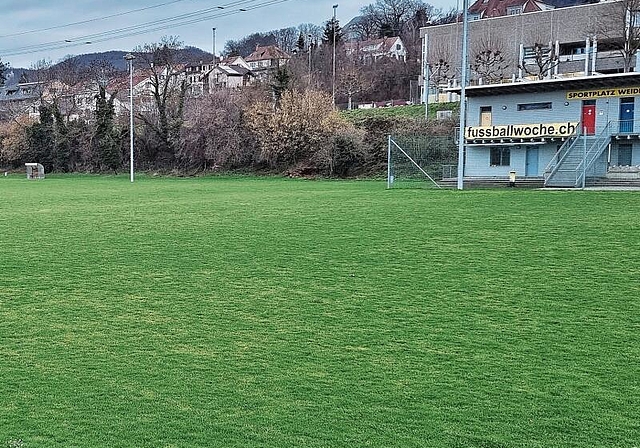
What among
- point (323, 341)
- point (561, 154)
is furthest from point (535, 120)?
point (323, 341)

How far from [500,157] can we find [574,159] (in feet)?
20.4

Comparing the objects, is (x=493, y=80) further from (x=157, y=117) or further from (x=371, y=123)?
(x=157, y=117)

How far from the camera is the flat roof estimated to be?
3553 centimetres

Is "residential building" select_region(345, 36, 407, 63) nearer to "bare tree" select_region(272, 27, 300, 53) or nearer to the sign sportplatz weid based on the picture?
"bare tree" select_region(272, 27, 300, 53)

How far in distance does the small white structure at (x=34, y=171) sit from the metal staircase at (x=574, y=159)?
138 feet

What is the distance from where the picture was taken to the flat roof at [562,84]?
35.5m

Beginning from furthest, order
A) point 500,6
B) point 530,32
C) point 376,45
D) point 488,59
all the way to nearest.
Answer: point 376,45, point 500,6, point 530,32, point 488,59

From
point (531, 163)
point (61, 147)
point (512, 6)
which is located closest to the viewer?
point (531, 163)

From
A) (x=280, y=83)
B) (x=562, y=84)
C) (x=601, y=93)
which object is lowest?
(x=601, y=93)

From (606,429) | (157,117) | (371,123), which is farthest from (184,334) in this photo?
(157,117)

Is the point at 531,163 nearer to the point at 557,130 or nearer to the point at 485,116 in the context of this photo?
the point at 557,130

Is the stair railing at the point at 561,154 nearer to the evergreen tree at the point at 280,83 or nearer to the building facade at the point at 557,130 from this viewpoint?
the building facade at the point at 557,130

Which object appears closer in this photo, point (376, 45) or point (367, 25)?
point (376, 45)

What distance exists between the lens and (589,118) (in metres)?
37.6
